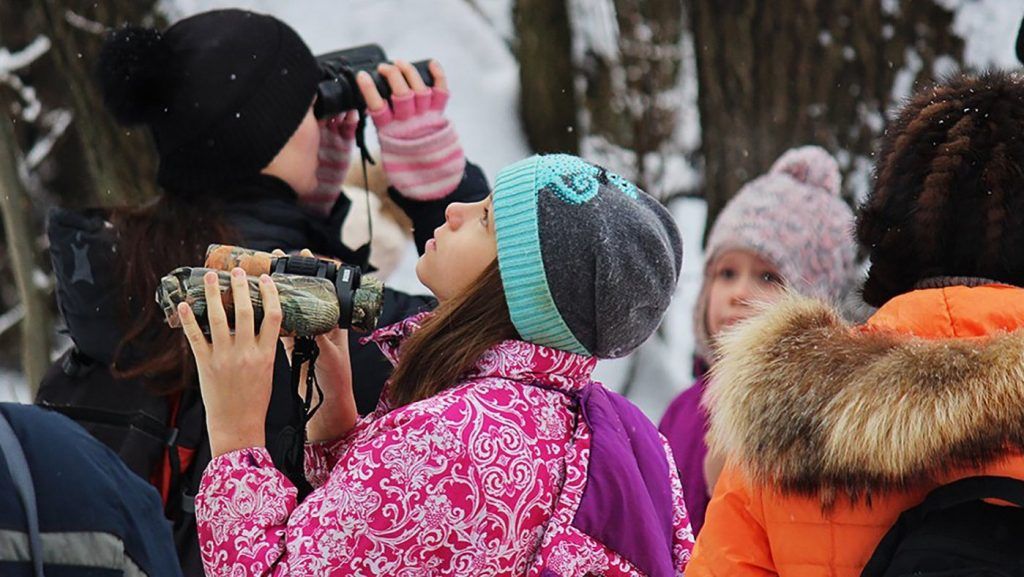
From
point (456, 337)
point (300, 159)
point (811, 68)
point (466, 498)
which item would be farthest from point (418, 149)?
point (811, 68)

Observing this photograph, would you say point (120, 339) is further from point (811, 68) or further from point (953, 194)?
point (811, 68)

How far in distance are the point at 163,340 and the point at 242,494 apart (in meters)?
0.82

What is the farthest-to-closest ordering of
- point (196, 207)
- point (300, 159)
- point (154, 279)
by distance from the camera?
1. point (300, 159)
2. point (196, 207)
3. point (154, 279)

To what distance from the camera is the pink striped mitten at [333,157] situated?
3.13 m

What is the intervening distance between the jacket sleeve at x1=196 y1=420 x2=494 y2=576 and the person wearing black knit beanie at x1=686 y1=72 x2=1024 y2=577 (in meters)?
0.36

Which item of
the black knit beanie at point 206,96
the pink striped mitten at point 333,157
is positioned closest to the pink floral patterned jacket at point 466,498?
the black knit beanie at point 206,96

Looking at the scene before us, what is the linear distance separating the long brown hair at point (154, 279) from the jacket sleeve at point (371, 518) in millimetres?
764

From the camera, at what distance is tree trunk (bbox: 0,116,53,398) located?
5020 mm

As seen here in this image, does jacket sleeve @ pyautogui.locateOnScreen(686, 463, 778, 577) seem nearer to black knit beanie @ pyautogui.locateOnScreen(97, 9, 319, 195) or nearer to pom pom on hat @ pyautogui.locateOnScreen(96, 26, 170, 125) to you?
black knit beanie @ pyautogui.locateOnScreen(97, 9, 319, 195)

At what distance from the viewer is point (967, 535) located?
1694 mm

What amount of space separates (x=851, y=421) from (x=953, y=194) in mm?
377

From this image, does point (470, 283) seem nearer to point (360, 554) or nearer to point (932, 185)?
point (360, 554)

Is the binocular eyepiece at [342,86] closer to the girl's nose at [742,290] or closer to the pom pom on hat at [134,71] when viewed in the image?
the pom pom on hat at [134,71]

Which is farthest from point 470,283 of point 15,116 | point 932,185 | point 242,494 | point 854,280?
point 15,116
